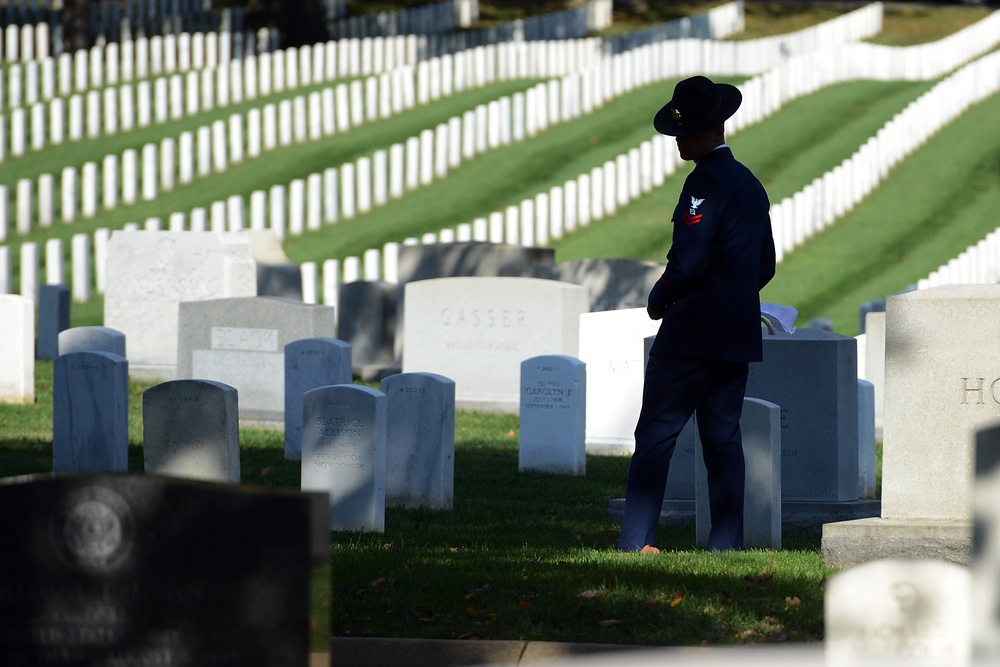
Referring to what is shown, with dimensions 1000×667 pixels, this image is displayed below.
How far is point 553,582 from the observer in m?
6.41

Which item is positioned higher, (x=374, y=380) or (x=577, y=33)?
(x=577, y=33)

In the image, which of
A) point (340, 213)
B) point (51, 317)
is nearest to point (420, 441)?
point (51, 317)

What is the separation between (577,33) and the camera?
4466cm

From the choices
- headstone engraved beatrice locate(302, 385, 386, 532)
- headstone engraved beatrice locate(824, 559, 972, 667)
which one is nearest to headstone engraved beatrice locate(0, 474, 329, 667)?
headstone engraved beatrice locate(824, 559, 972, 667)

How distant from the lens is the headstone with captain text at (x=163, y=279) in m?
15.2

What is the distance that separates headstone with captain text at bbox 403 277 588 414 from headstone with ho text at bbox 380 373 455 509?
459cm

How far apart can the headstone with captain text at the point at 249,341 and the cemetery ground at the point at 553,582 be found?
3407 millimetres

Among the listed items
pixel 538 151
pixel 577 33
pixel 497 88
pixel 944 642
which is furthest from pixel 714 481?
pixel 577 33

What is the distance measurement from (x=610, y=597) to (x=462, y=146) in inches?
896

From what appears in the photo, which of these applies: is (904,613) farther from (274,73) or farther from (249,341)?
(274,73)

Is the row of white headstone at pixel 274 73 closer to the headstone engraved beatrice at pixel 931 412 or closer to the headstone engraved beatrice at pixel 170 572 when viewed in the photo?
the headstone engraved beatrice at pixel 931 412

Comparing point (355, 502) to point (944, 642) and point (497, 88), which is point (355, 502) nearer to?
point (944, 642)

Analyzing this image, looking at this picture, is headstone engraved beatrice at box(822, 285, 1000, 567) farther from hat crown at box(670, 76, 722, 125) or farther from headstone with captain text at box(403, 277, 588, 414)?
headstone with captain text at box(403, 277, 588, 414)

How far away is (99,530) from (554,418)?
287 inches
